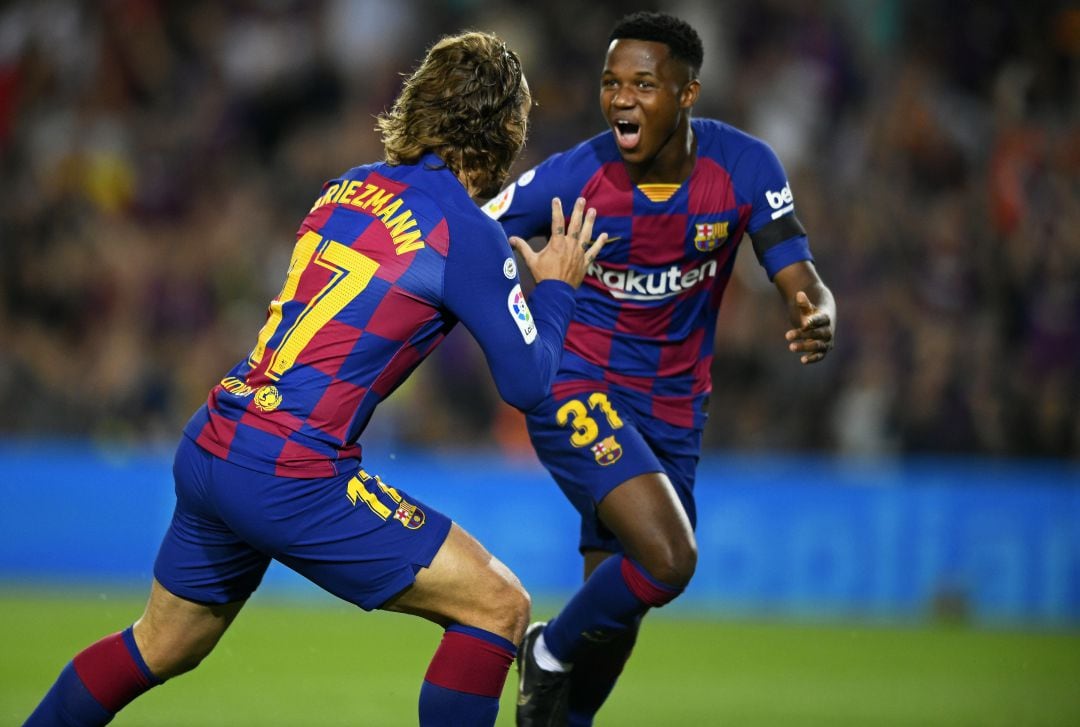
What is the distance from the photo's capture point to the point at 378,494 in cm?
422

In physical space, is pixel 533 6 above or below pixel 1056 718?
above

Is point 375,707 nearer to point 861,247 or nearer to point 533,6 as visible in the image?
point 861,247

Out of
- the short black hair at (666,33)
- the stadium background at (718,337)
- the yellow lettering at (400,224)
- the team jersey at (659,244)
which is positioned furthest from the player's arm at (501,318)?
the stadium background at (718,337)

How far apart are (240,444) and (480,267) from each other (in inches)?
32.8

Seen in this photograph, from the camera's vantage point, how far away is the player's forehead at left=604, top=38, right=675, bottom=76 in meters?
5.47

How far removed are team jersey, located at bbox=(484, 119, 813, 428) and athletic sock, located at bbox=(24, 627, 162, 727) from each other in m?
1.93

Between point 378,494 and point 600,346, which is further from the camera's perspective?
point 600,346

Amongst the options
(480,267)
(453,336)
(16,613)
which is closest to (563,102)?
(453,336)

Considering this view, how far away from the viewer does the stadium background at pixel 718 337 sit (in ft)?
33.7

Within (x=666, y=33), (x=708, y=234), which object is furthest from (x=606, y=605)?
(x=666, y=33)

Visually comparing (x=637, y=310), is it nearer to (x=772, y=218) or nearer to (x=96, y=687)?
(x=772, y=218)

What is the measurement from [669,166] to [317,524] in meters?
→ 2.27

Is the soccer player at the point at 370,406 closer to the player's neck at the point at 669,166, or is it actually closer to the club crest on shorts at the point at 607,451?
the club crest on shorts at the point at 607,451

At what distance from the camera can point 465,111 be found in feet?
14.1
